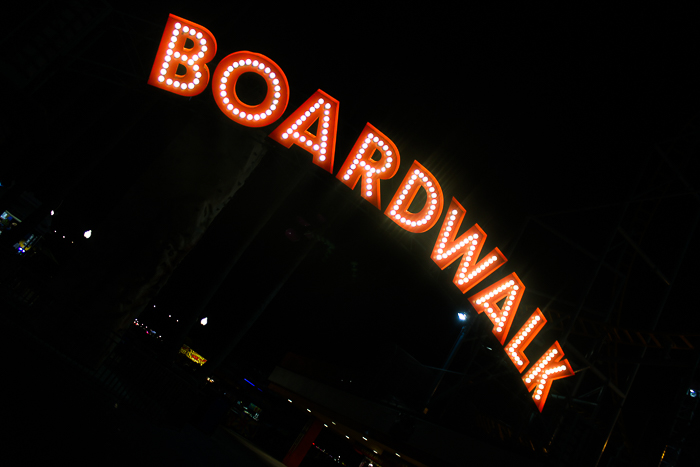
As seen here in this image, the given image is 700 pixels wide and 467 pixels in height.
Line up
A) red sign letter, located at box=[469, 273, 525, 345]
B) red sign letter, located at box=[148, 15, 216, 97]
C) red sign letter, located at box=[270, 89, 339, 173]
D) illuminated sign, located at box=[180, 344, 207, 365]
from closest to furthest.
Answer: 1. red sign letter, located at box=[148, 15, 216, 97]
2. red sign letter, located at box=[270, 89, 339, 173]
3. red sign letter, located at box=[469, 273, 525, 345]
4. illuminated sign, located at box=[180, 344, 207, 365]

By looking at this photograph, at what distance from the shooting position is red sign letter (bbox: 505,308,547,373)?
10.00m

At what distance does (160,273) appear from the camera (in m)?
8.16

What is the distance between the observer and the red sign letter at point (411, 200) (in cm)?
845


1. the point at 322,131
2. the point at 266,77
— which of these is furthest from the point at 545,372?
the point at 266,77

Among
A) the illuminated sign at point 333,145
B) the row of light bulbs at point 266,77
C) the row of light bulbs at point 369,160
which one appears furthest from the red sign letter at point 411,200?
the row of light bulbs at point 266,77

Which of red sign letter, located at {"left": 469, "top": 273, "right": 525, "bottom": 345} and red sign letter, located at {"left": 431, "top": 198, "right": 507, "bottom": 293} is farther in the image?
red sign letter, located at {"left": 469, "top": 273, "right": 525, "bottom": 345}

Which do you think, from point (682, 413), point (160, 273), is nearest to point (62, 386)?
point (160, 273)

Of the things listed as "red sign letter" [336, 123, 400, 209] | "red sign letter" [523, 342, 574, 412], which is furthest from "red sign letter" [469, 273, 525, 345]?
"red sign letter" [336, 123, 400, 209]

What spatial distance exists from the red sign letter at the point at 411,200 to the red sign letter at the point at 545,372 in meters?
5.06

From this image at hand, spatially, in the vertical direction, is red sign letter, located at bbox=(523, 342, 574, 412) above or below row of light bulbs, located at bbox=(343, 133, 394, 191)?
below

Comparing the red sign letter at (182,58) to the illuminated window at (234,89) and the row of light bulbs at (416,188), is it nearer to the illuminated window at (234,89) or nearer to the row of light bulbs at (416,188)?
the illuminated window at (234,89)

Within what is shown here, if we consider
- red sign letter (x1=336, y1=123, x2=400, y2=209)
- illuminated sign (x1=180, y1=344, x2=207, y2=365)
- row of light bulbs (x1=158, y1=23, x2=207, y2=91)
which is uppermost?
red sign letter (x1=336, y1=123, x2=400, y2=209)

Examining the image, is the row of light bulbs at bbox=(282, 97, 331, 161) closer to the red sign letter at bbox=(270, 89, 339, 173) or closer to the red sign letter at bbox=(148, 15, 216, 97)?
the red sign letter at bbox=(270, 89, 339, 173)

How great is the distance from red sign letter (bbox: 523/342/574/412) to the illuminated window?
Result: 8895 mm
